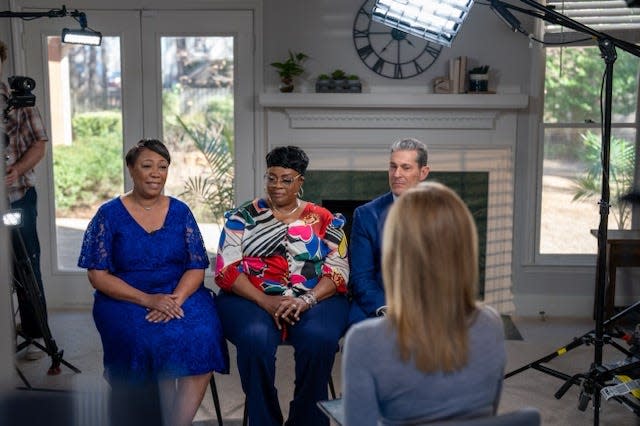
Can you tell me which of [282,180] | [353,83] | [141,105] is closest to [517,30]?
[282,180]

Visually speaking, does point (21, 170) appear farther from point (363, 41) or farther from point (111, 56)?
point (363, 41)

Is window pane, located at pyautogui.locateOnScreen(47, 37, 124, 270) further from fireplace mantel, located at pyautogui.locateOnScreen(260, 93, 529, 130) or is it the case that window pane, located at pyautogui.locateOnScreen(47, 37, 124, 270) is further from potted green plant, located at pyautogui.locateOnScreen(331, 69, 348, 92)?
potted green plant, located at pyautogui.locateOnScreen(331, 69, 348, 92)

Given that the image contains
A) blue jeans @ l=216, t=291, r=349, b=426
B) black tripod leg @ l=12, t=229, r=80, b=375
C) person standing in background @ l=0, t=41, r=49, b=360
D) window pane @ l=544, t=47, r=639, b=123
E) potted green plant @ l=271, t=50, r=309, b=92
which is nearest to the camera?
blue jeans @ l=216, t=291, r=349, b=426

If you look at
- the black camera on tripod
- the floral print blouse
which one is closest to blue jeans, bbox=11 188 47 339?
the black camera on tripod

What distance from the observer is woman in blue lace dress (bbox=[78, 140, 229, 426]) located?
2.64 m

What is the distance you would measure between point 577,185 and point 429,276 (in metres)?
3.40

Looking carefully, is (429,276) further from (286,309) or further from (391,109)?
(391,109)

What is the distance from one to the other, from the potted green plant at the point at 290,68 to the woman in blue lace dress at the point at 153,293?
1.62m

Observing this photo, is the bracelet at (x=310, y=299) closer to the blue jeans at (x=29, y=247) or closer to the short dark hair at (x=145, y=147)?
the short dark hair at (x=145, y=147)

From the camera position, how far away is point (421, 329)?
1472 mm

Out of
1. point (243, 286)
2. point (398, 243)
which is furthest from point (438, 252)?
point (243, 286)

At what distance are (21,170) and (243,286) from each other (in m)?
1.58

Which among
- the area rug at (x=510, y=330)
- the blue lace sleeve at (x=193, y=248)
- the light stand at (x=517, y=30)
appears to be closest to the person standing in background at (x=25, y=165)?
the blue lace sleeve at (x=193, y=248)

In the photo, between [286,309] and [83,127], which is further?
[83,127]
